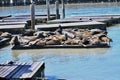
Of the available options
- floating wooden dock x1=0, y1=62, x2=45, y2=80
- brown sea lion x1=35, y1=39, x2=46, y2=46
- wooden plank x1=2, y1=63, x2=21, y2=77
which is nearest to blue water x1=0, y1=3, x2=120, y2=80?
brown sea lion x1=35, y1=39, x2=46, y2=46

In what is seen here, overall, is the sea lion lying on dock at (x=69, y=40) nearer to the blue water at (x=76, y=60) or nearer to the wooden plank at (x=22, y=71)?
the blue water at (x=76, y=60)

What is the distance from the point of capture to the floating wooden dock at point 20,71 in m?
10.3

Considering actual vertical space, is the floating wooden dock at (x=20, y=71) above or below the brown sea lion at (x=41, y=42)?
above

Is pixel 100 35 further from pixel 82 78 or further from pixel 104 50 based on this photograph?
pixel 82 78

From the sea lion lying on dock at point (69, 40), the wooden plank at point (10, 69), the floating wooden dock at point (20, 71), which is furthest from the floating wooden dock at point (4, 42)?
the wooden plank at point (10, 69)

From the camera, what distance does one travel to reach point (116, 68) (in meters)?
13.8

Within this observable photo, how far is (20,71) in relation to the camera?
11.0 meters

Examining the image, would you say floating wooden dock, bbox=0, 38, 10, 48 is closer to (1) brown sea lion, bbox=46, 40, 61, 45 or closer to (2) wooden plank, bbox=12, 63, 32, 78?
(1) brown sea lion, bbox=46, 40, 61, 45

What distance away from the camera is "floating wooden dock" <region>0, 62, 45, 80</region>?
10.3 m

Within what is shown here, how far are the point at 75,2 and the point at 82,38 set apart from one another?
200 feet

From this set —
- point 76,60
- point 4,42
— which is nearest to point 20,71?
point 76,60

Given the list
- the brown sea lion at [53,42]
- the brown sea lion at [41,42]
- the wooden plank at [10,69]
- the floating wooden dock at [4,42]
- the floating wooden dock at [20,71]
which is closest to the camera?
the floating wooden dock at [20,71]

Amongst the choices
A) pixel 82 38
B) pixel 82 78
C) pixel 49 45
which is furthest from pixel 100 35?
pixel 82 78

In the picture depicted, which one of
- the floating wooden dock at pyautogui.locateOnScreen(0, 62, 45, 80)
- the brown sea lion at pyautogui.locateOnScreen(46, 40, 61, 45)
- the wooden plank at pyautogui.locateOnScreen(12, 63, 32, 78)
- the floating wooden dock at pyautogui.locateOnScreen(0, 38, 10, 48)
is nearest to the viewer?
the floating wooden dock at pyautogui.locateOnScreen(0, 62, 45, 80)
